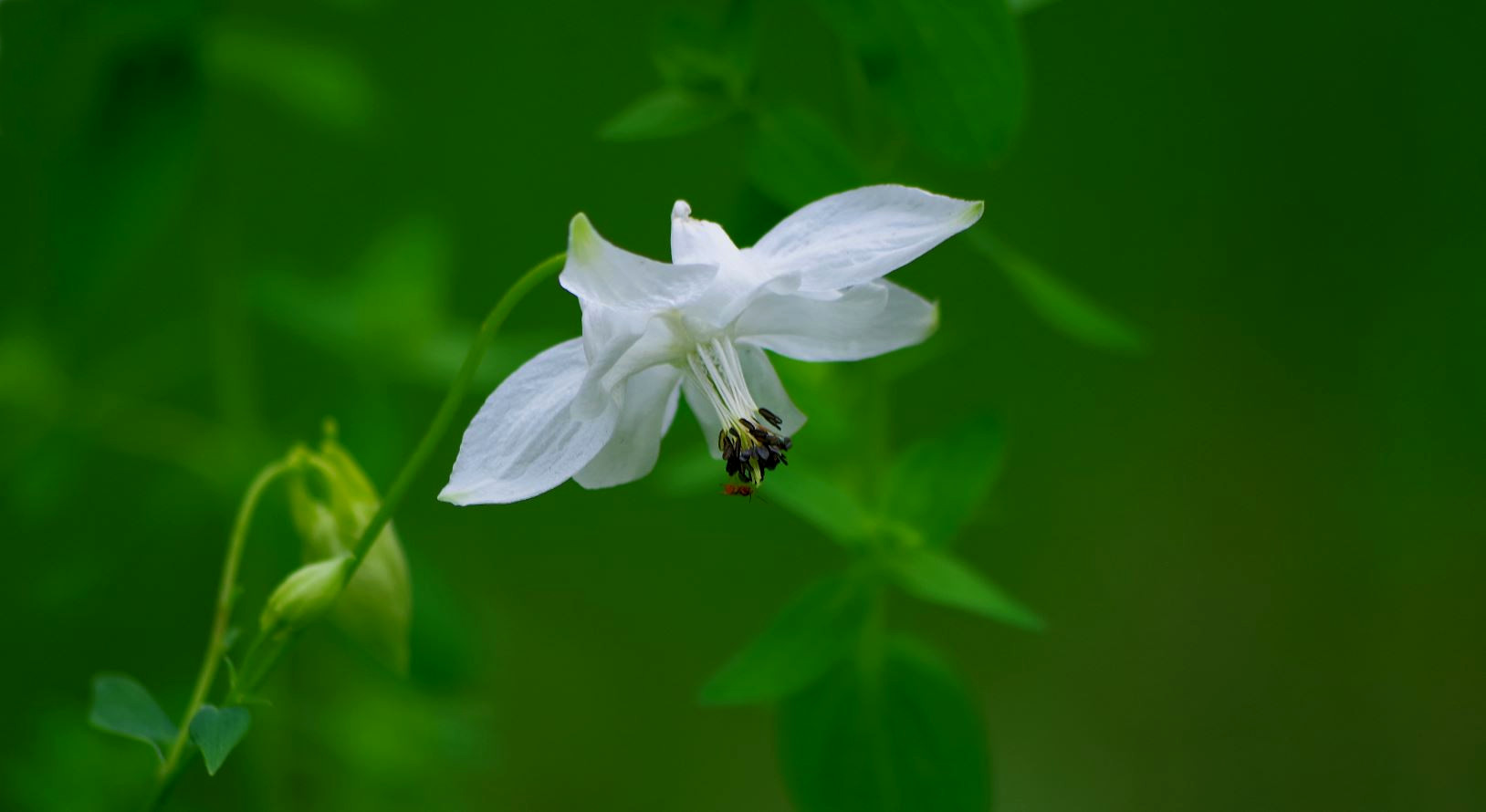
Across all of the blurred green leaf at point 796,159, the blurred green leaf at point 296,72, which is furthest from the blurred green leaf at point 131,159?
the blurred green leaf at point 796,159

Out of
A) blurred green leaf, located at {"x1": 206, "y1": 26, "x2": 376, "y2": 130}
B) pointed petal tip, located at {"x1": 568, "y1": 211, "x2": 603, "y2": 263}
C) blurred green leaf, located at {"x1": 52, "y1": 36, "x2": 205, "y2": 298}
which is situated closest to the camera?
pointed petal tip, located at {"x1": 568, "y1": 211, "x2": 603, "y2": 263}

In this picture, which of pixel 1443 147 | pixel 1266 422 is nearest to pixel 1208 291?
pixel 1266 422

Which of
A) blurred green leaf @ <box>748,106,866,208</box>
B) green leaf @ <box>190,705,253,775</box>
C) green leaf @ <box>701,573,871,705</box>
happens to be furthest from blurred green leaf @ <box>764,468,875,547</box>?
green leaf @ <box>190,705,253,775</box>

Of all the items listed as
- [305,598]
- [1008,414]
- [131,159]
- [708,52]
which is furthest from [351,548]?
[1008,414]

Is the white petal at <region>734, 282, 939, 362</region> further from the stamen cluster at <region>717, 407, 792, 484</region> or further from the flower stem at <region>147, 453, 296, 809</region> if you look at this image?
the flower stem at <region>147, 453, 296, 809</region>

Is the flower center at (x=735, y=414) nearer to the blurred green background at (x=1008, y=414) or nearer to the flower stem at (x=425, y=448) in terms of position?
the flower stem at (x=425, y=448)

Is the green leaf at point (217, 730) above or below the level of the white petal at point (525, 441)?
below

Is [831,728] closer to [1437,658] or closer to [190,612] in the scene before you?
[190,612]
